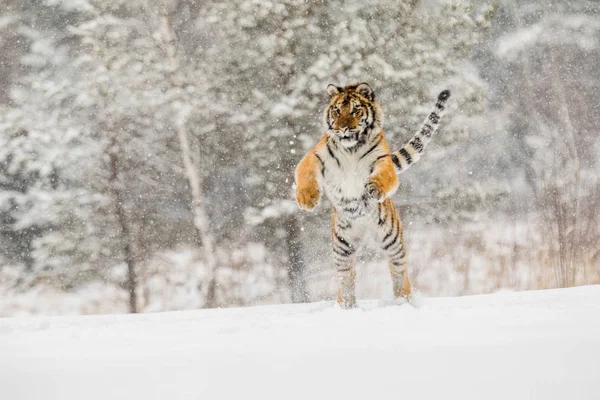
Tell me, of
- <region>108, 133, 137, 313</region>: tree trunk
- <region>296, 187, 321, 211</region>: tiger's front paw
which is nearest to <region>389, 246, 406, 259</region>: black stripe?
<region>296, 187, 321, 211</region>: tiger's front paw

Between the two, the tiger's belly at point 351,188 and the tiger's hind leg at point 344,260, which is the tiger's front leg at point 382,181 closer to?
the tiger's belly at point 351,188

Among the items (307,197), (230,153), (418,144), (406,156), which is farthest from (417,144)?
(230,153)

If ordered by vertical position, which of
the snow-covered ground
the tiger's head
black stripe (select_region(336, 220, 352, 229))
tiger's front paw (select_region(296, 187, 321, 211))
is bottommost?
the snow-covered ground

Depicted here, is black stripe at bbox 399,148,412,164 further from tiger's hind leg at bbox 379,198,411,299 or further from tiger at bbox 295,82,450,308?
tiger's hind leg at bbox 379,198,411,299

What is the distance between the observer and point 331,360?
1.94 metres

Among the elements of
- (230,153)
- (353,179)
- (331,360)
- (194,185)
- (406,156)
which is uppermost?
(230,153)

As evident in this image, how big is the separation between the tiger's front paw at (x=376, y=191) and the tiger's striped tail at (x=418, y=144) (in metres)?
0.55

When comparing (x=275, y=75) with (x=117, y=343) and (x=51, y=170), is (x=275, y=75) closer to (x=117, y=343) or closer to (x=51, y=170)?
(x=51, y=170)

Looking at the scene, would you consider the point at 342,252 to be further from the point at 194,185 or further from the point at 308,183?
the point at 194,185

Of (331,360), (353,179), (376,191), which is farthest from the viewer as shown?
(353,179)

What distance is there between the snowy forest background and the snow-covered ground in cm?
520

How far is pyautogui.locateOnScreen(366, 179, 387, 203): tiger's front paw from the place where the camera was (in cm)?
311

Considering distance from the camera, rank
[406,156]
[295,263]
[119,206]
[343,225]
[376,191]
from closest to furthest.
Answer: [376,191] → [343,225] → [406,156] → [295,263] → [119,206]

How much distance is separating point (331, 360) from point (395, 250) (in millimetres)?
1753
